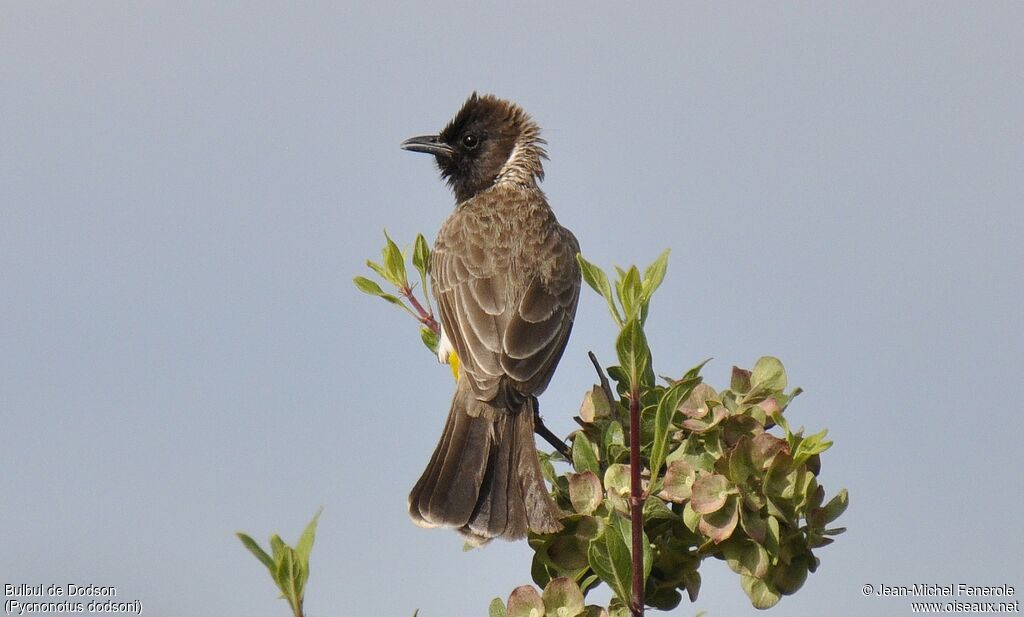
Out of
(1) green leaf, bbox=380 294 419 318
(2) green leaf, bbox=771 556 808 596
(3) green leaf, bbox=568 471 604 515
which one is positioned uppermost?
(1) green leaf, bbox=380 294 419 318

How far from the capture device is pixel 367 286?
156 inches

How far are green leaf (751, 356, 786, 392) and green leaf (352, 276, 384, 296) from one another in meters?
1.49

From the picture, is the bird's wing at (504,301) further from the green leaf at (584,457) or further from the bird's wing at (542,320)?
the green leaf at (584,457)

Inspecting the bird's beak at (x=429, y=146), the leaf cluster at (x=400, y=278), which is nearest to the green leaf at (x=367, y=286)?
the leaf cluster at (x=400, y=278)

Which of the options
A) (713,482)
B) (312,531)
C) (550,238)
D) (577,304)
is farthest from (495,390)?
(312,531)

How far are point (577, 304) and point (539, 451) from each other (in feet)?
5.39

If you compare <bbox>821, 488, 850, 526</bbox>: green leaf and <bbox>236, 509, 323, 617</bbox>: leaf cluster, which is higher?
<bbox>821, 488, 850, 526</bbox>: green leaf

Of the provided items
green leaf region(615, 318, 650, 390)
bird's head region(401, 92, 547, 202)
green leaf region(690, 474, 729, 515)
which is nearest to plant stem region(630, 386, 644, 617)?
green leaf region(615, 318, 650, 390)

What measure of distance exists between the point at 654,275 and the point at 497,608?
32.9 inches

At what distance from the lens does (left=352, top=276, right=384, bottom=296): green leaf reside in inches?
155

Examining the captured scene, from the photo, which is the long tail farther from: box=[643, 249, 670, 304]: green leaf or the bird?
box=[643, 249, 670, 304]: green leaf

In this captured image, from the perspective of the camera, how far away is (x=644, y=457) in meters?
2.92

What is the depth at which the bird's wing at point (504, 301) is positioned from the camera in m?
4.55

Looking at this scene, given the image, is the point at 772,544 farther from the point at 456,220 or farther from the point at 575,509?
the point at 456,220
